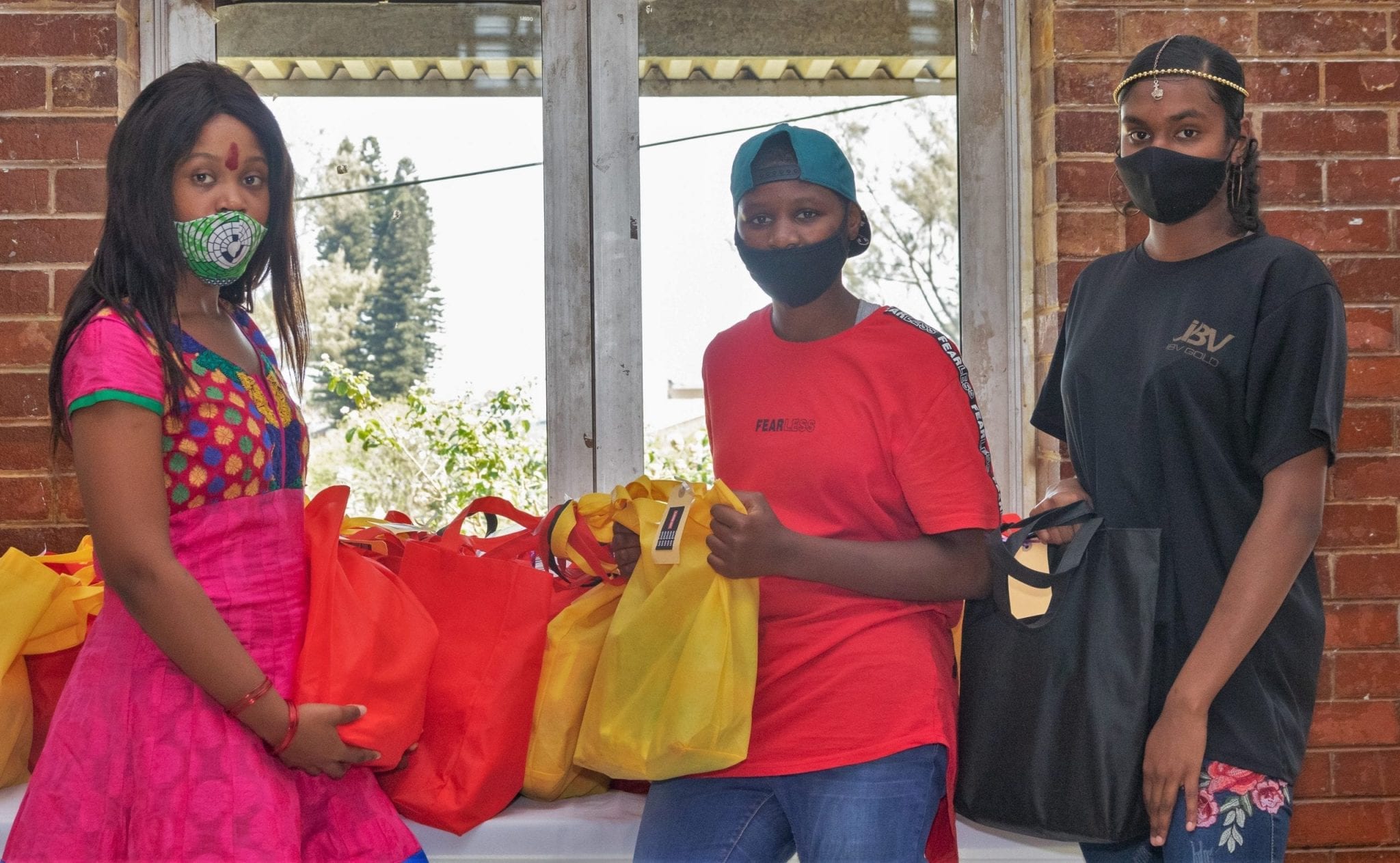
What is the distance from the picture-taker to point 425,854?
187cm

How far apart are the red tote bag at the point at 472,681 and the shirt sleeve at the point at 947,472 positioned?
2.39 feet

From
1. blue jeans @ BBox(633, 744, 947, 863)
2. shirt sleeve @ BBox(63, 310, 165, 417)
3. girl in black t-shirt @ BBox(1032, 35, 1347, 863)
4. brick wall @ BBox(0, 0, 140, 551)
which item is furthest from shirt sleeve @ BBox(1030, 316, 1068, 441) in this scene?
brick wall @ BBox(0, 0, 140, 551)

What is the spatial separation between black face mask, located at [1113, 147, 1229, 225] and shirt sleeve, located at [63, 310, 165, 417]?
1.35 metres

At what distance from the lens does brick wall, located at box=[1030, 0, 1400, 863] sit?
2.52 metres

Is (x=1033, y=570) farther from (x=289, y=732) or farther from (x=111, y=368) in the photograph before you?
(x=111, y=368)

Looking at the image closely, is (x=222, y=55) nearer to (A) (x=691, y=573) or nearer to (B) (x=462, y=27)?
(B) (x=462, y=27)

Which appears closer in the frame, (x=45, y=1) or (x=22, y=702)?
(x=22, y=702)

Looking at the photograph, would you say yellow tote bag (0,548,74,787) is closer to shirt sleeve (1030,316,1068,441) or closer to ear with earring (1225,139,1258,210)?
shirt sleeve (1030,316,1068,441)

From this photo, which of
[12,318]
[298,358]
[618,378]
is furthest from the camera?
[618,378]

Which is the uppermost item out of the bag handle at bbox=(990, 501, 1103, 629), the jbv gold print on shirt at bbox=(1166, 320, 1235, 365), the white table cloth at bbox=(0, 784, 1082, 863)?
the jbv gold print on shirt at bbox=(1166, 320, 1235, 365)

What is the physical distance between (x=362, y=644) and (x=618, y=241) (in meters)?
1.36

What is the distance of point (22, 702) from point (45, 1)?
152 cm

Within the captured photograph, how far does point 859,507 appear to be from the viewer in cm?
173

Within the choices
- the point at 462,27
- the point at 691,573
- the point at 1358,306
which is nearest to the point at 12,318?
the point at 462,27
